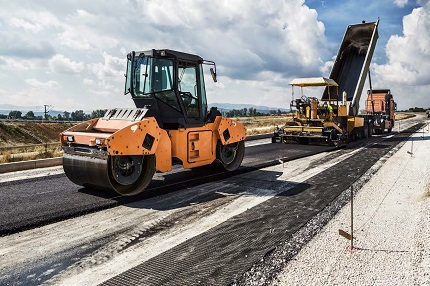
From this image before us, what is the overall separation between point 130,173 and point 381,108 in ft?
78.7

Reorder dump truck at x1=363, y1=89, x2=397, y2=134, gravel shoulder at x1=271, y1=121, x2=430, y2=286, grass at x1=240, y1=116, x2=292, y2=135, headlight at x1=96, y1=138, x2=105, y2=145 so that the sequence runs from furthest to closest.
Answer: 1. grass at x1=240, y1=116, x2=292, y2=135
2. dump truck at x1=363, y1=89, x2=397, y2=134
3. headlight at x1=96, y1=138, x2=105, y2=145
4. gravel shoulder at x1=271, y1=121, x2=430, y2=286

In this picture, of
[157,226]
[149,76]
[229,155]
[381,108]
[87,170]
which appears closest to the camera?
[157,226]

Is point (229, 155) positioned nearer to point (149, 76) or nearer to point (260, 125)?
point (149, 76)

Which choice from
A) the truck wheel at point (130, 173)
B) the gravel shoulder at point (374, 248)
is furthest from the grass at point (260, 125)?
the gravel shoulder at point (374, 248)

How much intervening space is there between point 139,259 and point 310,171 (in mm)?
6688

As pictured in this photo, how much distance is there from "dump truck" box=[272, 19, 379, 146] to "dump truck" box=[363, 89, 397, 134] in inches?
171

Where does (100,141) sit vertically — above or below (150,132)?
below

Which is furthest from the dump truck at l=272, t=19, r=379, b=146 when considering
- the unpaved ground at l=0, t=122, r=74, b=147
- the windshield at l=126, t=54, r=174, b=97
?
the unpaved ground at l=0, t=122, r=74, b=147

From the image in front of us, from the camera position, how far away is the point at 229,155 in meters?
9.24

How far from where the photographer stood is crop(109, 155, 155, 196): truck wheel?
632 cm

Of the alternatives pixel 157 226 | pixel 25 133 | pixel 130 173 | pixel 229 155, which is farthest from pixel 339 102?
pixel 25 133

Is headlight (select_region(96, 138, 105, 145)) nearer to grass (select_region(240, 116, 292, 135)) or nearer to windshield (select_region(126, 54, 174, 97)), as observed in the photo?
windshield (select_region(126, 54, 174, 97))

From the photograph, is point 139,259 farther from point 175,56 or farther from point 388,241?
point 175,56

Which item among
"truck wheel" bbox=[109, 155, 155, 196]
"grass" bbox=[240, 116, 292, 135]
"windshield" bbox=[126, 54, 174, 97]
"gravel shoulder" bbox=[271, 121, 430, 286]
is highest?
"windshield" bbox=[126, 54, 174, 97]
